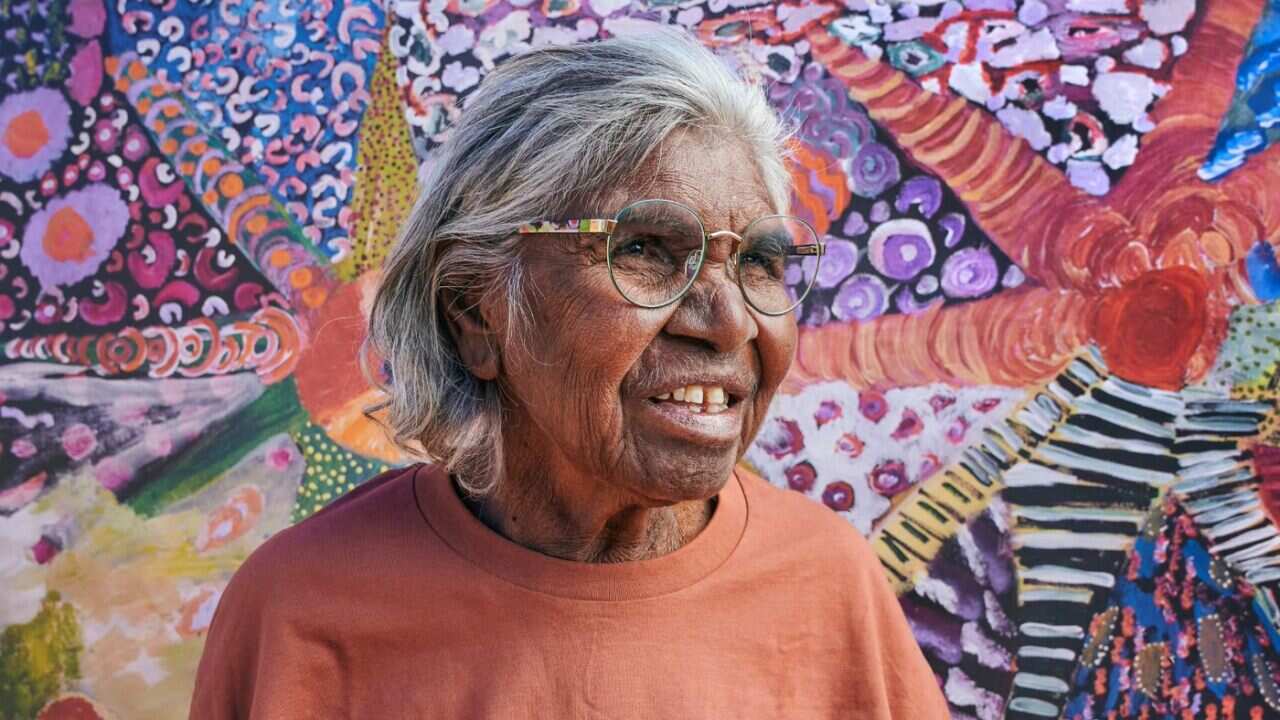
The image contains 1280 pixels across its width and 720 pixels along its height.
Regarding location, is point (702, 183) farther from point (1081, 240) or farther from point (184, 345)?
point (184, 345)

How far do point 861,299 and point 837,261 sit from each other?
11 centimetres

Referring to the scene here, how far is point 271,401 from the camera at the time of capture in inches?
127

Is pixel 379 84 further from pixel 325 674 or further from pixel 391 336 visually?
pixel 325 674

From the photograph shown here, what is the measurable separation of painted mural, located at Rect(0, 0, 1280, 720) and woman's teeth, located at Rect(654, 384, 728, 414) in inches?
33.2

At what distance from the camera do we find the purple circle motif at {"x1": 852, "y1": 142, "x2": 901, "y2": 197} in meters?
2.99

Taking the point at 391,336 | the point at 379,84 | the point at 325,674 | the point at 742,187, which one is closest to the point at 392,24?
the point at 379,84

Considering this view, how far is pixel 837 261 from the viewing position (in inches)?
120

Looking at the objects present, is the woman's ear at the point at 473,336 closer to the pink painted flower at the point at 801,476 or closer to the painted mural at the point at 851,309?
the painted mural at the point at 851,309

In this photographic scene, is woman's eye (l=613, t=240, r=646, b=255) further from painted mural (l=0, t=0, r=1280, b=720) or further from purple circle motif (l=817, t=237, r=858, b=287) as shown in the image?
purple circle motif (l=817, t=237, r=858, b=287)

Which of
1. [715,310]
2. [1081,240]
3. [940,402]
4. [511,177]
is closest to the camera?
[715,310]

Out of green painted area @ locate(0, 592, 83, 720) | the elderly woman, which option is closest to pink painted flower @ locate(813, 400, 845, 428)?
the elderly woman

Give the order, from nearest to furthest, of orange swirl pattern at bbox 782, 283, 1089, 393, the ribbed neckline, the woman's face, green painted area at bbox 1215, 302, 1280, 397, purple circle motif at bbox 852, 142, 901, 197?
1. the woman's face
2. the ribbed neckline
3. green painted area at bbox 1215, 302, 1280, 397
4. orange swirl pattern at bbox 782, 283, 1089, 393
5. purple circle motif at bbox 852, 142, 901, 197

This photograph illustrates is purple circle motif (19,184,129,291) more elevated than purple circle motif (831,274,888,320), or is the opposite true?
purple circle motif (831,274,888,320)

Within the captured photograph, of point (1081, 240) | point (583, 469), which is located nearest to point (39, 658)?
point (583, 469)
